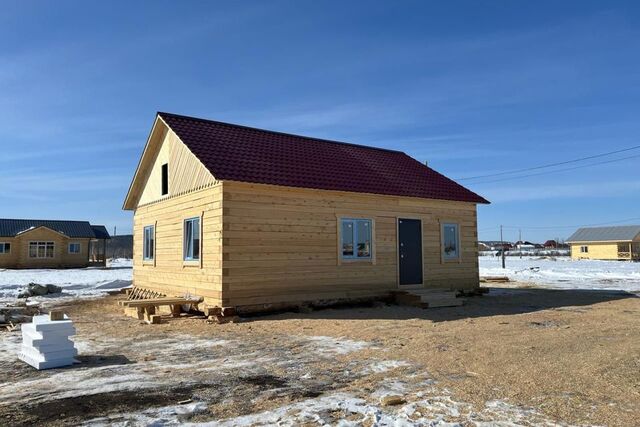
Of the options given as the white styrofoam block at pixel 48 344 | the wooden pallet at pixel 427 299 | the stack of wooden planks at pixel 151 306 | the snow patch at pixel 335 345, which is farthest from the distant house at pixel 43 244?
the snow patch at pixel 335 345

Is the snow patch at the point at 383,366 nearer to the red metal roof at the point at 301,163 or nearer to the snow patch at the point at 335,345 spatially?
the snow patch at the point at 335,345

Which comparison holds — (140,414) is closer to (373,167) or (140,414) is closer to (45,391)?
(45,391)

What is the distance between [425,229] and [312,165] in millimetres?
4419

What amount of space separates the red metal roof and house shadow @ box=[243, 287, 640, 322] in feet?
11.2

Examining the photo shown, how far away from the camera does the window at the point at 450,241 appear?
58.5 feet

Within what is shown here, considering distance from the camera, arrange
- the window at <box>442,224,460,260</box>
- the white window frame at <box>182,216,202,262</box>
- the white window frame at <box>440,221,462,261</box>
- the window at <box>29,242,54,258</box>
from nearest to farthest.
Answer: the white window frame at <box>182,216,202,262</box> < the white window frame at <box>440,221,462,261</box> < the window at <box>442,224,460,260</box> < the window at <box>29,242,54,258</box>

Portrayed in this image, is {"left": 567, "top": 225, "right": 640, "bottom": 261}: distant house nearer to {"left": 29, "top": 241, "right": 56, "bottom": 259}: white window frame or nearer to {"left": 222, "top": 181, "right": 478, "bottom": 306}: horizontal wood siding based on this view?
{"left": 222, "top": 181, "right": 478, "bottom": 306}: horizontal wood siding

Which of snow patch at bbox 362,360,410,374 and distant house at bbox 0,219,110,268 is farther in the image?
distant house at bbox 0,219,110,268

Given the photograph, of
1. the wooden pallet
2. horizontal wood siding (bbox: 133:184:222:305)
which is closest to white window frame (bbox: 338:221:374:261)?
the wooden pallet

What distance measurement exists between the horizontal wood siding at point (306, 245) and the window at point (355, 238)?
214 millimetres

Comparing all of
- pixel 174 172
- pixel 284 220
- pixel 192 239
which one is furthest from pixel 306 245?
pixel 174 172

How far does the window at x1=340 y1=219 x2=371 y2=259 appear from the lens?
15219 mm

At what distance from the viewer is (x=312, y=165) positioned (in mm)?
15891

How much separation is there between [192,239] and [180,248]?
2.49ft
